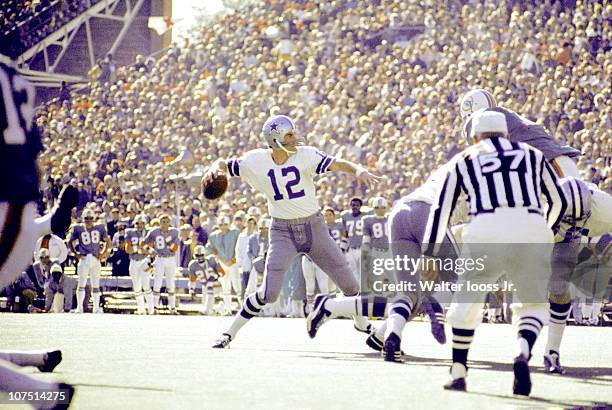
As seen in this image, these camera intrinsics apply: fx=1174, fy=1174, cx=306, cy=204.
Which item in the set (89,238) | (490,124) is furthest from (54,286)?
(490,124)

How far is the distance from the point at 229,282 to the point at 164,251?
1.34 meters

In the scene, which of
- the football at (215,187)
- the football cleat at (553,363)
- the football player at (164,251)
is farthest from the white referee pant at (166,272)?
the football cleat at (553,363)

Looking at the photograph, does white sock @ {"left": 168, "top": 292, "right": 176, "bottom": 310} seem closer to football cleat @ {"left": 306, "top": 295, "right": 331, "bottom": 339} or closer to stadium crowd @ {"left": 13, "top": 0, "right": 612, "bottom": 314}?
stadium crowd @ {"left": 13, "top": 0, "right": 612, "bottom": 314}

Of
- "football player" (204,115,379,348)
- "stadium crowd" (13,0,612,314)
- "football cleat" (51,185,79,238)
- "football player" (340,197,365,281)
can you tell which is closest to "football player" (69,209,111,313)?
"stadium crowd" (13,0,612,314)

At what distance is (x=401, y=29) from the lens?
91.1 feet

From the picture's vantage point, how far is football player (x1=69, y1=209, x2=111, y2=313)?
21516 mm

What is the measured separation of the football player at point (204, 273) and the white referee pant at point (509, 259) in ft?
43.6

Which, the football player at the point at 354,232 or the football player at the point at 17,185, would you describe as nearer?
the football player at the point at 17,185

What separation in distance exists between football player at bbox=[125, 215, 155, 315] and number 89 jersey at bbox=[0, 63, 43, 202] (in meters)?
15.8

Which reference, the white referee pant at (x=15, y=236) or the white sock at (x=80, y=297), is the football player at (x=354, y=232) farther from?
the white referee pant at (x=15, y=236)

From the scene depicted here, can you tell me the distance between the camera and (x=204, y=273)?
68.3 ft

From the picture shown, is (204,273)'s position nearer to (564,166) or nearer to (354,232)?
(354,232)

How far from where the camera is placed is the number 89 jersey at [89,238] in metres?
21.6


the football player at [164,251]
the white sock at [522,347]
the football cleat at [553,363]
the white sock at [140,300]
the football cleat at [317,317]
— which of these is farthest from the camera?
the white sock at [140,300]
